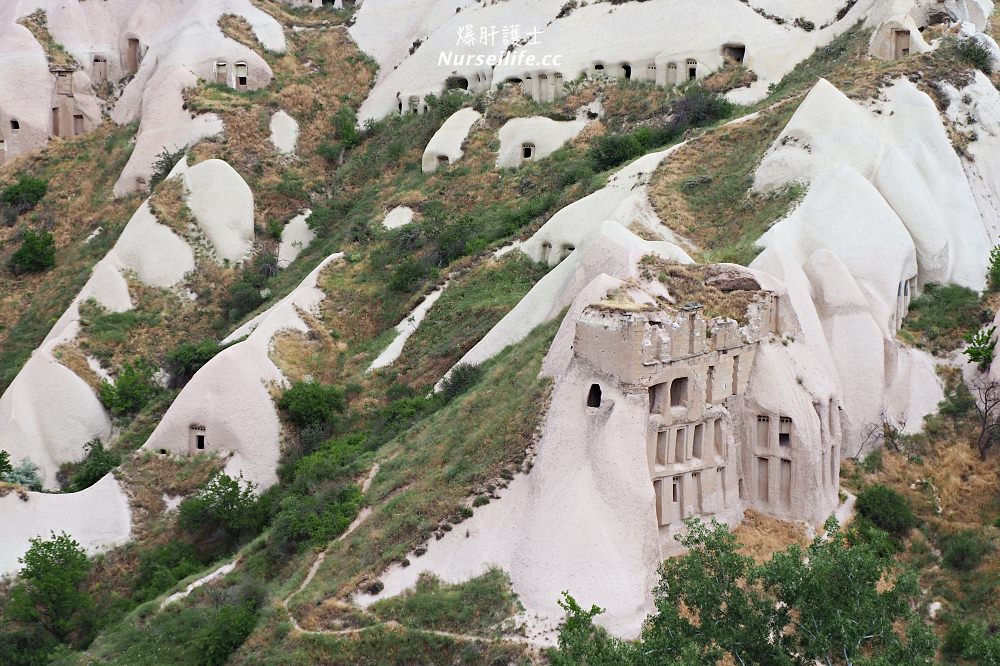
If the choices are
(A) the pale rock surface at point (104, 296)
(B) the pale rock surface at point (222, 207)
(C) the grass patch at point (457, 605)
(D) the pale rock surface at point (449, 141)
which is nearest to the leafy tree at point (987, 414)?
(C) the grass patch at point (457, 605)

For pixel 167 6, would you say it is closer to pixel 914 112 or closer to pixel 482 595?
pixel 914 112

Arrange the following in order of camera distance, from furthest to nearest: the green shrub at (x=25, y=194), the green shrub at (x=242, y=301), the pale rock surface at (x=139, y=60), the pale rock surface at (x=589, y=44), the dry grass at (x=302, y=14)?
the dry grass at (x=302, y=14) → the green shrub at (x=25, y=194) → the pale rock surface at (x=139, y=60) → the pale rock surface at (x=589, y=44) → the green shrub at (x=242, y=301)

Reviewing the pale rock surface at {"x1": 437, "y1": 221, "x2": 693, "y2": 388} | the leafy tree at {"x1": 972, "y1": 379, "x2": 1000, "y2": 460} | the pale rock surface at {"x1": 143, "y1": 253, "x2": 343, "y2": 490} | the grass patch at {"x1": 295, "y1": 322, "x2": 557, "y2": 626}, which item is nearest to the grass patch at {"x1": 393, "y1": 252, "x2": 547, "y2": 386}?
the pale rock surface at {"x1": 437, "y1": 221, "x2": 693, "y2": 388}

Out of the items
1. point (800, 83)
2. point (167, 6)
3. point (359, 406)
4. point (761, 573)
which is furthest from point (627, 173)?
point (167, 6)

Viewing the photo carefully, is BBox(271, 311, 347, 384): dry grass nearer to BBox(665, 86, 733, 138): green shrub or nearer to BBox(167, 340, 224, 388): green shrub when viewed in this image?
BBox(167, 340, 224, 388): green shrub

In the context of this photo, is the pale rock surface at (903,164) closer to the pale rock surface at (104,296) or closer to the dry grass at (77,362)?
the pale rock surface at (104,296)
